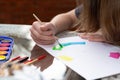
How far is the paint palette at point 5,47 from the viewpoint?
883 millimetres

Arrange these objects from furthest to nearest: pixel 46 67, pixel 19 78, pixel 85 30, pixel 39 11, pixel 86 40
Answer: pixel 39 11 < pixel 85 30 < pixel 86 40 < pixel 46 67 < pixel 19 78

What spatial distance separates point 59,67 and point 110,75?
0.52 feet

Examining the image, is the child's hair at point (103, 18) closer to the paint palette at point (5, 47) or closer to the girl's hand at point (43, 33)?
the girl's hand at point (43, 33)

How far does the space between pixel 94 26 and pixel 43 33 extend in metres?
0.22

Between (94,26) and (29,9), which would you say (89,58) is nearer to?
(94,26)

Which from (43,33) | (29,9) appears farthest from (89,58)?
(29,9)

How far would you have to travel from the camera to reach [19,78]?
1.90 ft

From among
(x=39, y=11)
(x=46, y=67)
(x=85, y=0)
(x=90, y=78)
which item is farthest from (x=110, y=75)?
(x=39, y=11)

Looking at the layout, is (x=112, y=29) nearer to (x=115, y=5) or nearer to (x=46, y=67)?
(x=115, y=5)

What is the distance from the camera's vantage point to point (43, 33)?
1016 millimetres

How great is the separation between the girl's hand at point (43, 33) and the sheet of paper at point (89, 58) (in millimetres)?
25

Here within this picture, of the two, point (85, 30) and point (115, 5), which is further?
point (85, 30)

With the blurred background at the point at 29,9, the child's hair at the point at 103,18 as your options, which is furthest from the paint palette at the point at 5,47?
the blurred background at the point at 29,9

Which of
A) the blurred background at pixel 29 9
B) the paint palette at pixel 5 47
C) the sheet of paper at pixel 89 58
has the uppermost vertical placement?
the paint palette at pixel 5 47
